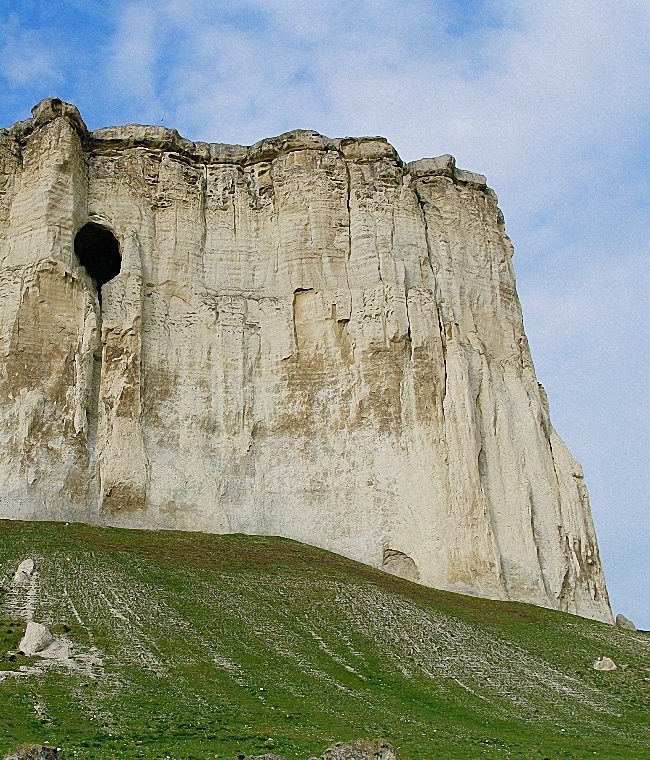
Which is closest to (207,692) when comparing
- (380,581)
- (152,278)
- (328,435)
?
(380,581)

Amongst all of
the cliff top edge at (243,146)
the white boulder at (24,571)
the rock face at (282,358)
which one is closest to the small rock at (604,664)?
the rock face at (282,358)

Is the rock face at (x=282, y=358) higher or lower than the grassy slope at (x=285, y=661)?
higher

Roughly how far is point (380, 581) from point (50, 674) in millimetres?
15318

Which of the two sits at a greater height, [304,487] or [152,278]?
[152,278]

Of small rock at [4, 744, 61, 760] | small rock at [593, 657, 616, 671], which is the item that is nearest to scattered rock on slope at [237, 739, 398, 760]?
small rock at [4, 744, 61, 760]

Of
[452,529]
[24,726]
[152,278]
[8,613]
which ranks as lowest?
[24,726]

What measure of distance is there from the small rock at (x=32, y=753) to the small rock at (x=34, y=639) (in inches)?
409

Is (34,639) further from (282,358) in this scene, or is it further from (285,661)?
(282,358)

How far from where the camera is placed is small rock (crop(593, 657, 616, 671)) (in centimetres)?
2542

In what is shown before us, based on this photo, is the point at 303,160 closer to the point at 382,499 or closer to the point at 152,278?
the point at 152,278

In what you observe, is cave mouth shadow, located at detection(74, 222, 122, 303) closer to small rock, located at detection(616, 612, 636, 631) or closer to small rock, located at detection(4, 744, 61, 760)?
small rock, located at detection(616, 612, 636, 631)

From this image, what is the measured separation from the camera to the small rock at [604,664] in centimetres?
2542

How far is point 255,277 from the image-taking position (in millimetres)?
45438

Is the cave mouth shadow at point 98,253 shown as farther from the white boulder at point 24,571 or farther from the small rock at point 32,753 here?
the small rock at point 32,753
